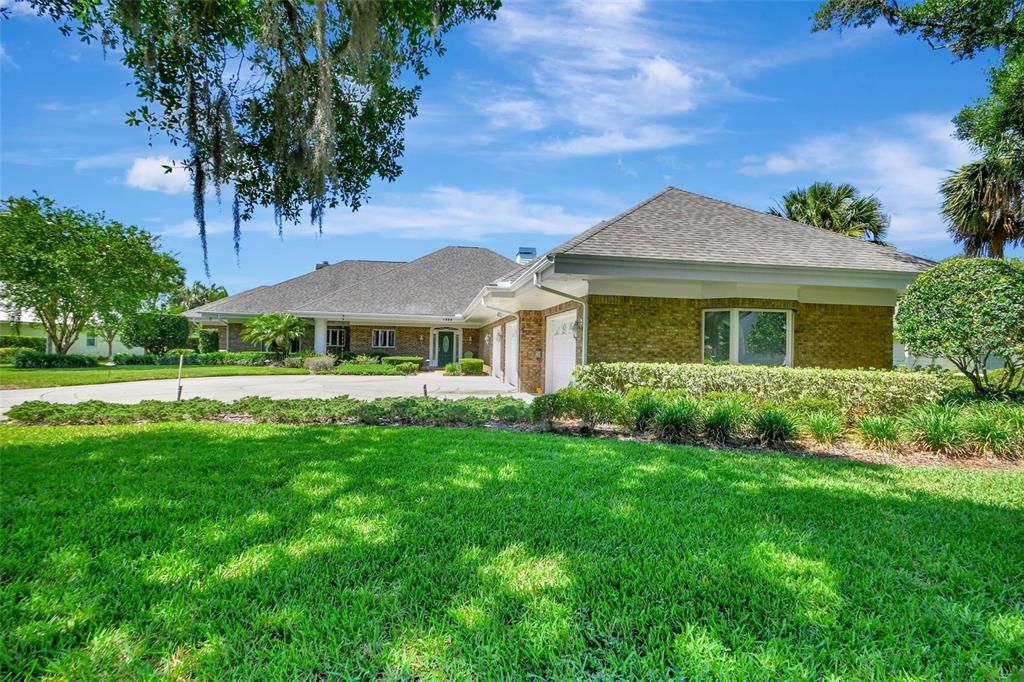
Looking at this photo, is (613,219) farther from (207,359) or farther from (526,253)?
(207,359)

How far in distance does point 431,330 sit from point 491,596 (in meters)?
24.3

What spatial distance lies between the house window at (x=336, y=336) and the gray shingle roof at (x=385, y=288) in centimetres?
173

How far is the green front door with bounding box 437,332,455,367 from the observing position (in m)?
26.7

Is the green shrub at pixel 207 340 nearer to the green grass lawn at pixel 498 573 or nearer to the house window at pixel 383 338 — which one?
the house window at pixel 383 338

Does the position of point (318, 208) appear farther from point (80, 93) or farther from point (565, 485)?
point (565, 485)

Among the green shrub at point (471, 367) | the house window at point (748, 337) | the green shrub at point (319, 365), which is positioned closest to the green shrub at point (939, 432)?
the house window at point (748, 337)

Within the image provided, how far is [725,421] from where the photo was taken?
670 cm

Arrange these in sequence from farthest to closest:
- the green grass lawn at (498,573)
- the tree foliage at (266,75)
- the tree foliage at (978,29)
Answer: the tree foliage at (978,29), the tree foliage at (266,75), the green grass lawn at (498,573)

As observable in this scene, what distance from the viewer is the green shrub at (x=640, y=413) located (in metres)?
7.18

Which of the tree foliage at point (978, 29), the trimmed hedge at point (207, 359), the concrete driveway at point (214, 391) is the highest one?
the tree foliage at point (978, 29)

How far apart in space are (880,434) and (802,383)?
1.67 m

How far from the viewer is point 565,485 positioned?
14.3 feet

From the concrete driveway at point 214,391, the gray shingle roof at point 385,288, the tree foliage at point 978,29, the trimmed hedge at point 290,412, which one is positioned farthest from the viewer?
the gray shingle roof at point 385,288

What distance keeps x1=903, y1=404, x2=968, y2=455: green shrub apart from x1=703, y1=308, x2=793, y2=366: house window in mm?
3780
